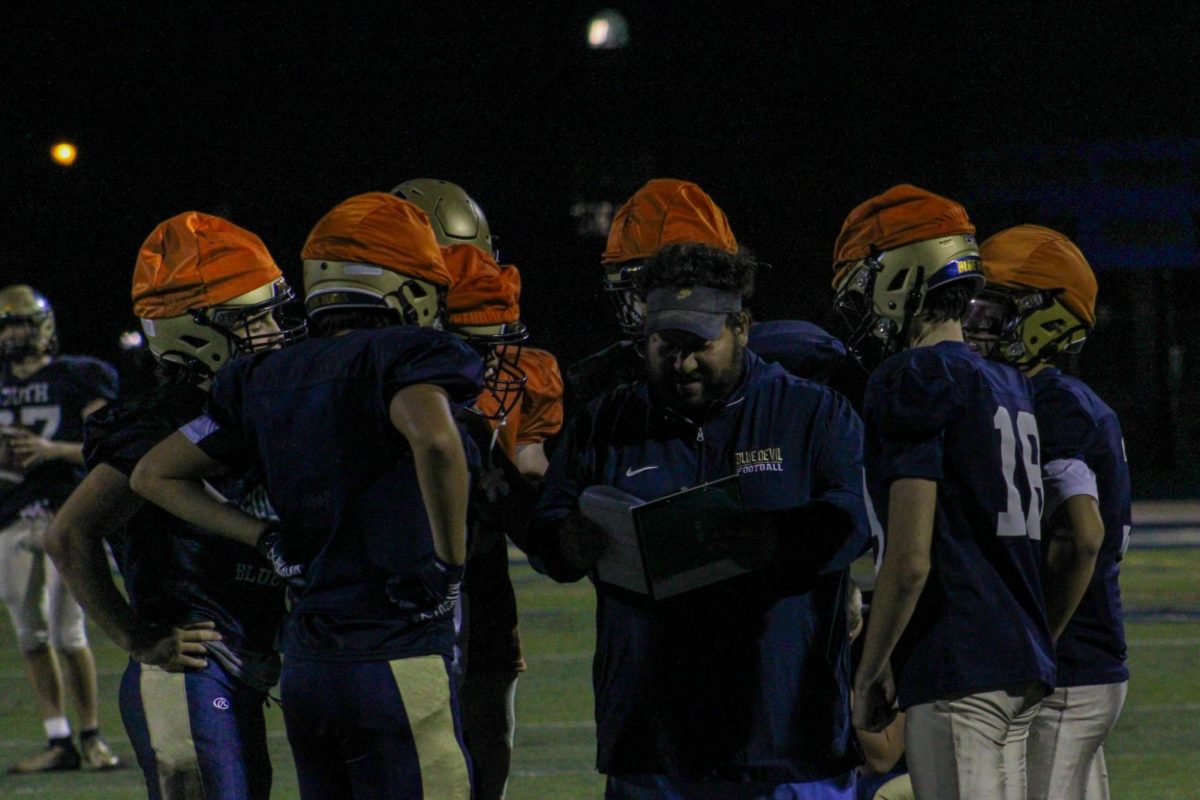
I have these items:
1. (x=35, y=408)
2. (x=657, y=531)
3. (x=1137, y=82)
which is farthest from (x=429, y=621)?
(x=1137, y=82)

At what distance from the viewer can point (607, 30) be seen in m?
25.3

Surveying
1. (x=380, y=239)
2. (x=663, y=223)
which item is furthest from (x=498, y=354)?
(x=380, y=239)

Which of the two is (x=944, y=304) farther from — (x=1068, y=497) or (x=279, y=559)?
(x=279, y=559)

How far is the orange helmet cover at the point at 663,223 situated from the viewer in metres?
4.36

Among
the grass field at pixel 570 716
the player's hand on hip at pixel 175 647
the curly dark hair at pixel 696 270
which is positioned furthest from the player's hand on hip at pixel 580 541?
the grass field at pixel 570 716

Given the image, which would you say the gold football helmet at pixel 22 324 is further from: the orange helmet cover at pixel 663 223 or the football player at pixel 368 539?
the football player at pixel 368 539

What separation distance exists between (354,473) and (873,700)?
1204 millimetres

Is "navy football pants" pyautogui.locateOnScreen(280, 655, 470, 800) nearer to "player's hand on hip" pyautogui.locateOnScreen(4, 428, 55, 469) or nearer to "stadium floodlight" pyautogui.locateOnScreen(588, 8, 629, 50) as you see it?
"player's hand on hip" pyautogui.locateOnScreen(4, 428, 55, 469)

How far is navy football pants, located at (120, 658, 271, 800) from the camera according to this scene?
3.46 metres

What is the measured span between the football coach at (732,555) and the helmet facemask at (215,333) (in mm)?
1078

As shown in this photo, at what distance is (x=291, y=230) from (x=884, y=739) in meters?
22.1

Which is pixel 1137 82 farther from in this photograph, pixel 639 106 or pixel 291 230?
pixel 291 230

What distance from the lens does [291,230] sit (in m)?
25.2

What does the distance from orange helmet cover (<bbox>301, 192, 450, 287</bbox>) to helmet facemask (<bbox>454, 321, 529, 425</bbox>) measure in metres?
0.83
